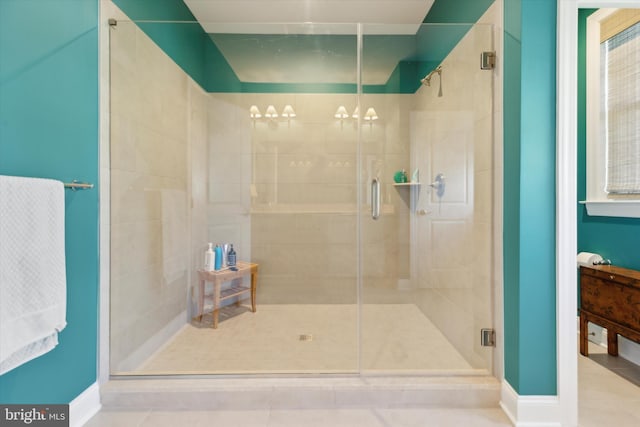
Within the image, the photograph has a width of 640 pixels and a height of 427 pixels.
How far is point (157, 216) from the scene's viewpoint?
6.68 feet

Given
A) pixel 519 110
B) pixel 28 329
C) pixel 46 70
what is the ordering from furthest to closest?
1. pixel 519 110
2. pixel 46 70
3. pixel 28 329

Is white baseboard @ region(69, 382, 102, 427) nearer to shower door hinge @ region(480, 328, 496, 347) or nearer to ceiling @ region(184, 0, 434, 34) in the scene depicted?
shower door hinge @ region(480, 328, 496, 347)

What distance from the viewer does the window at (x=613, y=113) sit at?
2.21 m

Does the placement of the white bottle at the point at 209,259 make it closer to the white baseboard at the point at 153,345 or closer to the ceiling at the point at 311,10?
the white baseboard at the point at 153,345

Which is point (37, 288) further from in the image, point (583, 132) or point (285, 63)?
point (583, 132)

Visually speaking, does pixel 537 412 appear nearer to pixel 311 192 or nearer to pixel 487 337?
pixel 487 337

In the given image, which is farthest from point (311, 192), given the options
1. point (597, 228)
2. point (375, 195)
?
point (597, 228)

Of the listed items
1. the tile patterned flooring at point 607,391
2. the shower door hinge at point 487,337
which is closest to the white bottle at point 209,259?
the shower door hinge at point 487,337

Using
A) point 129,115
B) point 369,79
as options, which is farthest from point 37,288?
point 369,79

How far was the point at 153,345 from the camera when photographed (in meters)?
2.01

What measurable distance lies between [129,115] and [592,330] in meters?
3.53

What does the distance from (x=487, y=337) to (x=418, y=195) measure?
2.95 ft

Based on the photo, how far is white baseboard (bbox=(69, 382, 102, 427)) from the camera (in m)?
1.55

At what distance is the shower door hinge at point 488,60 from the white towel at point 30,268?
2.14m
